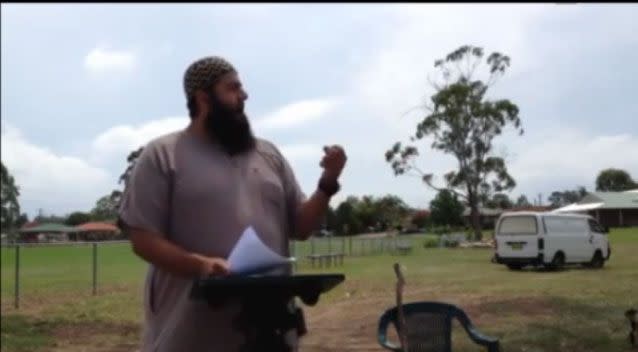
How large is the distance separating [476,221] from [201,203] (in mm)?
8270

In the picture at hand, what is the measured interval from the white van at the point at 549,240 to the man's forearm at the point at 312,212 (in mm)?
5199

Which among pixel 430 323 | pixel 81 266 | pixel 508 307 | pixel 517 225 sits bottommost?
pixel 508 307

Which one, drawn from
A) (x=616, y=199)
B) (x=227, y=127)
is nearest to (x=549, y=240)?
(x=616, y=199)

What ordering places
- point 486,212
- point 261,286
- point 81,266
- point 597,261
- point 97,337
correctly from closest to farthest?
point 261,286 → point 597,261 → point 486,212 → point 97,337 → point 81,266

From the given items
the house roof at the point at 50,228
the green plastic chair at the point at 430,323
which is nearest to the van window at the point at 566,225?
the green plastic chair at the point at 430,323

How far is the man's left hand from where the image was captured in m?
2.74

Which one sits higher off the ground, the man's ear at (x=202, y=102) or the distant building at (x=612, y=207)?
the man's ear at (x=202, y=102)

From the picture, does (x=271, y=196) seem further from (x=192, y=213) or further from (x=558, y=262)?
(x=558, y=262)

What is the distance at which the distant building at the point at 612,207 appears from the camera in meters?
6.73

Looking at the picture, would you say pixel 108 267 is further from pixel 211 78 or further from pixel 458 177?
pixel 211 78

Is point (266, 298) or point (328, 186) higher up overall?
point (328, 186)

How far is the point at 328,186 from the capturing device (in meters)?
2.82

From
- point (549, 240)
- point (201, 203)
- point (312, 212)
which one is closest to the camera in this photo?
point (201, 203)

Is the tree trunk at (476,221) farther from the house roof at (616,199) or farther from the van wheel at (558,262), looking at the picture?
the house roof at (616,199)
